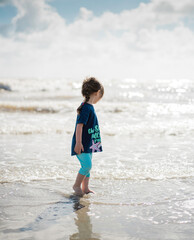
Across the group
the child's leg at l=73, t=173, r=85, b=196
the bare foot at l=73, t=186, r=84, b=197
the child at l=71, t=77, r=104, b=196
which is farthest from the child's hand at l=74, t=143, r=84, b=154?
the bare foot at l=73, t=186, r=84, b=197

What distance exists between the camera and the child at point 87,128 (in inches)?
143

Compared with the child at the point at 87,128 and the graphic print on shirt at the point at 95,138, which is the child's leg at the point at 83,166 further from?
the graphic print on shirt at the point at 95,138

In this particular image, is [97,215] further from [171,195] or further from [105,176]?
[105,176]

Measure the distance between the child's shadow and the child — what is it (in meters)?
0.28

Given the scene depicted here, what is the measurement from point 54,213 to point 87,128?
1.16 metres

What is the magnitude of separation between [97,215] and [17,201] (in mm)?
1131

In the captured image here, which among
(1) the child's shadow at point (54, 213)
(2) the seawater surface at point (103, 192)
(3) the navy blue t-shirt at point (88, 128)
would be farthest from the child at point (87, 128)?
(2) the seawater surface at point (103, 192)

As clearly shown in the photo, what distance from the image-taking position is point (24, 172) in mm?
4812

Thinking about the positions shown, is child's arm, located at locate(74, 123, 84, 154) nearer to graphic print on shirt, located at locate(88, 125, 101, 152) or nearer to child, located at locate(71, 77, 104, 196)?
child, located at locate(71, 77, 104, 196)

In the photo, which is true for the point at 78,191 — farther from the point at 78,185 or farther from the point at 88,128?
the point at 88,128

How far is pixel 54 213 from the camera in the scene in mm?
3223

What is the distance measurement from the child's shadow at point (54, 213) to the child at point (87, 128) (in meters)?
0.28

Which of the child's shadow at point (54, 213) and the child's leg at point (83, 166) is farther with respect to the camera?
the child's leg at point (83, 166)

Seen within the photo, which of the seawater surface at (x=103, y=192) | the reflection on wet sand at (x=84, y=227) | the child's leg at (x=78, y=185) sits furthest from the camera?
the child's leg at (x=78, y=185)
